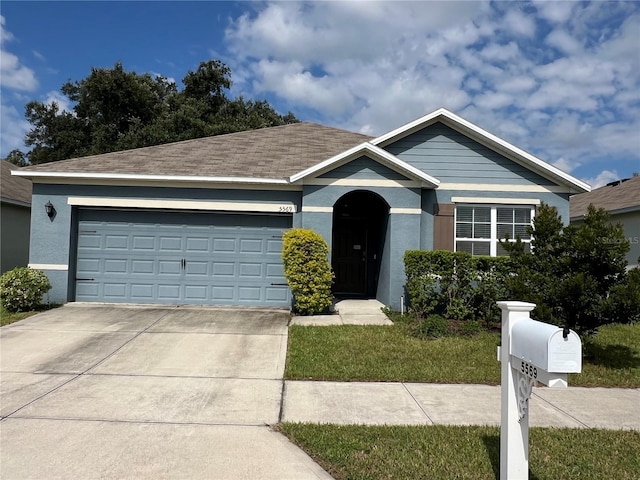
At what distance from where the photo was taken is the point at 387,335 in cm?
850

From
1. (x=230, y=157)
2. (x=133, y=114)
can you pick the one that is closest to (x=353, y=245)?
(x=230, y=157)

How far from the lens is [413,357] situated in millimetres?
7246

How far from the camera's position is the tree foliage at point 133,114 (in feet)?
94.7

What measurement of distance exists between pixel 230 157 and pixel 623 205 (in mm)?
13218

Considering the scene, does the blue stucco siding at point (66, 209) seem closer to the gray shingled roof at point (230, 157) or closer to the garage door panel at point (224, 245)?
the gray shingled roof at point (230, 157)

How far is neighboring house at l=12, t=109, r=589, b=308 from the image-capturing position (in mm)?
11109

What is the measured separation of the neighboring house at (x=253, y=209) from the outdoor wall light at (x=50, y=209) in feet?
0.32

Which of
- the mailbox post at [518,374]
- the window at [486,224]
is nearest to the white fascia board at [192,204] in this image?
the window at [486,224]

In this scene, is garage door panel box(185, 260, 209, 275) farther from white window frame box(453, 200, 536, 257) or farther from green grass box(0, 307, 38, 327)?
white window frame box(453, 200, 536, 257)

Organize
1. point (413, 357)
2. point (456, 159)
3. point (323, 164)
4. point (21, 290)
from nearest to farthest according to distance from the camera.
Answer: point (413, 357) → point (21, 290) → point (323, 164) → point (456, 159)

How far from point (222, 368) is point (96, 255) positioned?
6.65m

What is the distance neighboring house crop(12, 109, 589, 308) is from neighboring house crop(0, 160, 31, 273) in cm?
419

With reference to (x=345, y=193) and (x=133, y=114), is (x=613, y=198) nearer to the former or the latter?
(x=345, y=193)

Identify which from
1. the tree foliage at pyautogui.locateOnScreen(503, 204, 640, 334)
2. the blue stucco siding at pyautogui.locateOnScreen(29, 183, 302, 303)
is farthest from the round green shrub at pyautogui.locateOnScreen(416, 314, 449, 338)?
the blue stucco siding at pyautogui.locateOnScreen(29, 183, 302, 303)
